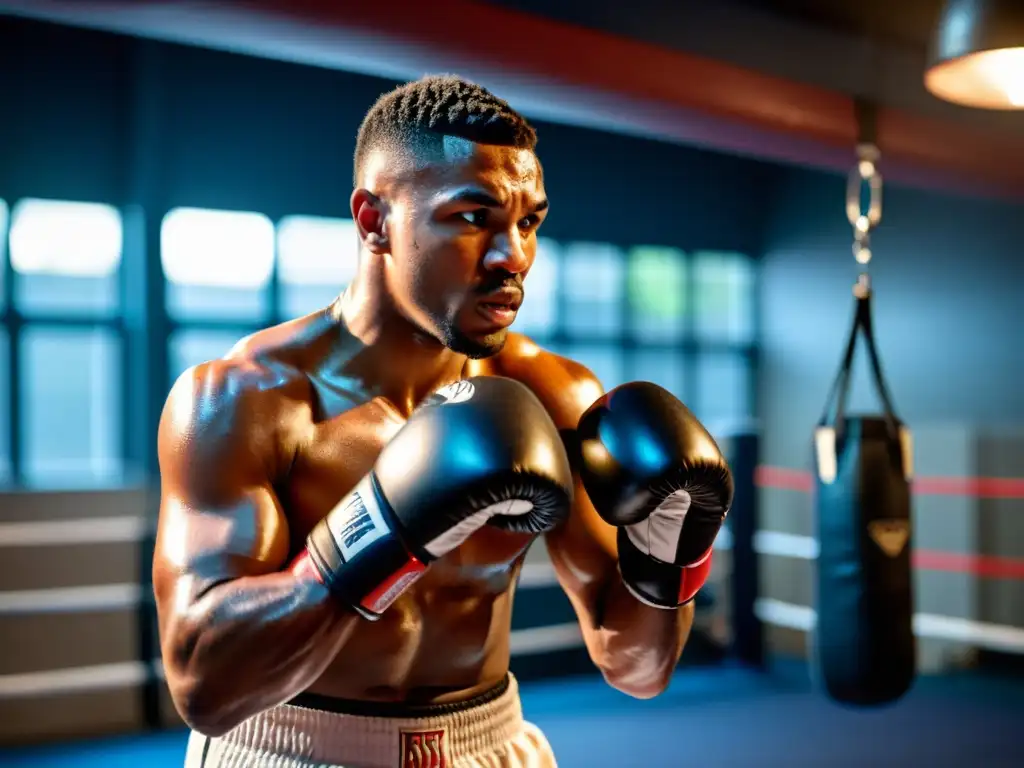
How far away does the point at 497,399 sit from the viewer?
1067 millimetres

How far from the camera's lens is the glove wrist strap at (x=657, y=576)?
1.27 m

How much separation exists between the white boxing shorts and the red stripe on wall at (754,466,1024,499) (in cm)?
386

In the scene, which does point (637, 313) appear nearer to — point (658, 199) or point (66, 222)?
point (658, 199)

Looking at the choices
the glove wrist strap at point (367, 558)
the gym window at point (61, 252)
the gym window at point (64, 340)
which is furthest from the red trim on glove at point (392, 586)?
the gym window at point (61, 252)

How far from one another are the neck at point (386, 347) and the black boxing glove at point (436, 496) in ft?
0.71

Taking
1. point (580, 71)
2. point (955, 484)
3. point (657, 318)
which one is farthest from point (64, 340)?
point (955, 484)

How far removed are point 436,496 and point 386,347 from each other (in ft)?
1.03

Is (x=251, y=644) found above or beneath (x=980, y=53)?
beneath

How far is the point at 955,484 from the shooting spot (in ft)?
17.6

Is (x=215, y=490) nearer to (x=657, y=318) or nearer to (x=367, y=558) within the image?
(x=367, y=558)

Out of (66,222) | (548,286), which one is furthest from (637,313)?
(66,222)

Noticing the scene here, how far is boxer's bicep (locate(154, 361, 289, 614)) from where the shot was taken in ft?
3.53

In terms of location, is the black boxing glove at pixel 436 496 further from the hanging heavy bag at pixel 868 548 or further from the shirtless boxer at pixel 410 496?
the hanging heavy bag at pixel 868 548

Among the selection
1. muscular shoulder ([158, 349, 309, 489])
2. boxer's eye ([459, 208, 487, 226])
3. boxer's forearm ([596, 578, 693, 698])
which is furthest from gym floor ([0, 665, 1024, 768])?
boxer's eye ([459, 208, 487, 226])
